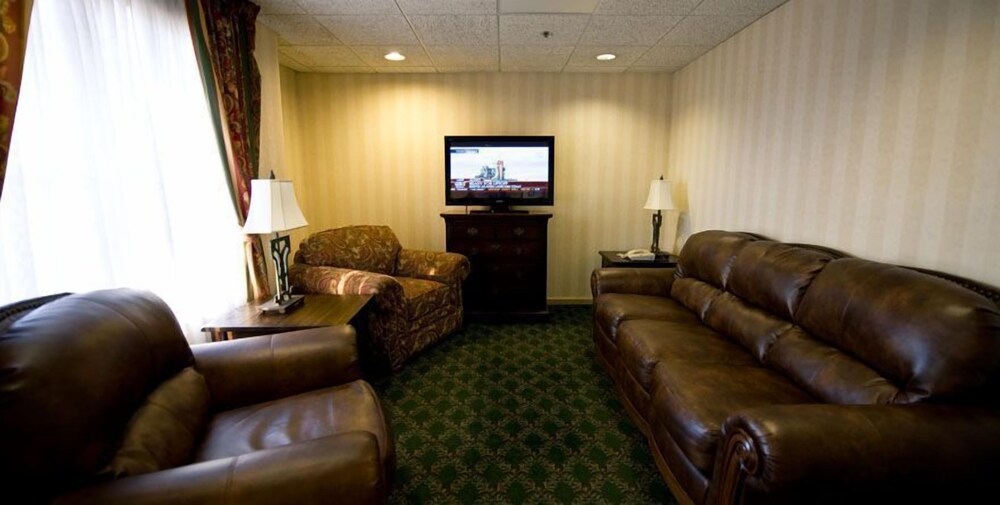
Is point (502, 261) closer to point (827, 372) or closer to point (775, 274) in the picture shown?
point (775, 274)

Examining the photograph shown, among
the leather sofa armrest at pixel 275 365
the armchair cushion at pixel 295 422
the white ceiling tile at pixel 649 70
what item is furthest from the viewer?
the white ceiling tile at pixel 649 70

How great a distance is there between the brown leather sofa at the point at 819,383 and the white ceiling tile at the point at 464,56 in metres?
2.35

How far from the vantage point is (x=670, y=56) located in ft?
11.9

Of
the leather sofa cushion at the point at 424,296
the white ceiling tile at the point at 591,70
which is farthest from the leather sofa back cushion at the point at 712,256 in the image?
the white ceiling tile at the point at 591,70

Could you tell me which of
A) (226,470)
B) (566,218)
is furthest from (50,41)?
(566,218)

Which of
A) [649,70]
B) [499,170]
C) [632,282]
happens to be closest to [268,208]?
[499,170]

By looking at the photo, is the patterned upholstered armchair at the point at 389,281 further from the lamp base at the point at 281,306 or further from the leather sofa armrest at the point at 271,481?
the leather sofa armrest at the point at 271,481

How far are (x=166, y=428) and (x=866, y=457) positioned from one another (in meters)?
1.99

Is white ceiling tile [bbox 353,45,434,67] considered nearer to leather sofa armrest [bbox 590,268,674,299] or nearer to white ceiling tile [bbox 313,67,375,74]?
white ceiling tile [bbox 313,67,375,74]

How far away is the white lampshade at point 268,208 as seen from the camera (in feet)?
7.25

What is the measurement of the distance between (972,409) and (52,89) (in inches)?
124

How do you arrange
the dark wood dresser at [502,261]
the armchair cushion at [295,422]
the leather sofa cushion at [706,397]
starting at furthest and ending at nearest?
1. the dark wood dresser at [502,261]
2. the leather sofa cushion at [706,397]
3. the armchair cushion at [295,422]

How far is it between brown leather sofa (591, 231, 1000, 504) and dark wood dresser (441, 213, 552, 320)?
A: 1421 mm

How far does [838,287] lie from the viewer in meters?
1.80
